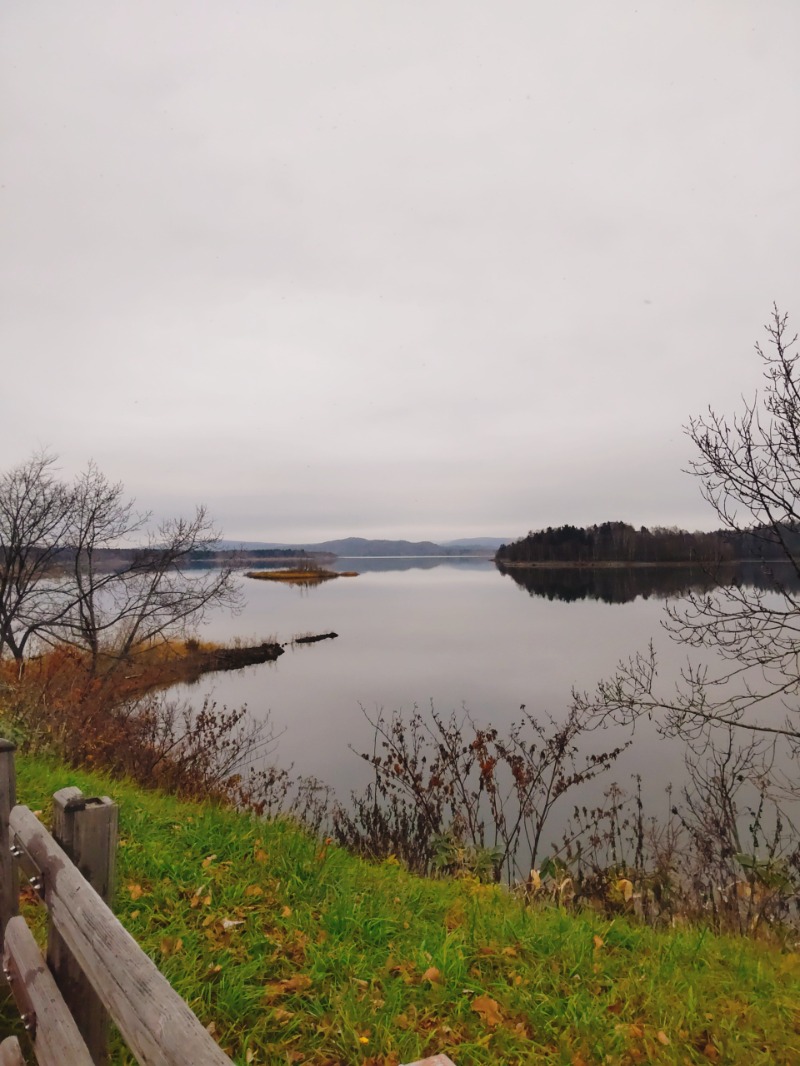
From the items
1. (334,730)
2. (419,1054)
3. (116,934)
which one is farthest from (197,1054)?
(334,730)

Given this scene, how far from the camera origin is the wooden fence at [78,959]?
1948 mm

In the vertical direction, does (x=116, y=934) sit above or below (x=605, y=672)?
above

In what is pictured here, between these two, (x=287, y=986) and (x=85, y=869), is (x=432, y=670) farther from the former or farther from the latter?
(x=85, y=869)

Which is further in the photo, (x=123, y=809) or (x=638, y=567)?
(x=638, y=567)

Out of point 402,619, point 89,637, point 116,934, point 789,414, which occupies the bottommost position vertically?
point 402,619

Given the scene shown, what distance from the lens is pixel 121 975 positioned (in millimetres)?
2109

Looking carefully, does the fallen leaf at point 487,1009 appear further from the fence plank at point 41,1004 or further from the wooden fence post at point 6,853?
the wooden fence post at point 6,853

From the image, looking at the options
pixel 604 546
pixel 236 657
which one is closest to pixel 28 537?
pixel 236 657

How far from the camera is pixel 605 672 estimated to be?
81.4 feet

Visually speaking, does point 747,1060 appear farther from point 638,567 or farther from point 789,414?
point 638,567

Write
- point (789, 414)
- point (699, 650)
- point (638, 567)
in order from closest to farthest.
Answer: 1. point (789, 414)
2. point (699, 650)
3. point (638, 567)

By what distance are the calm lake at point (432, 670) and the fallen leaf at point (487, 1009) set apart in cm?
971

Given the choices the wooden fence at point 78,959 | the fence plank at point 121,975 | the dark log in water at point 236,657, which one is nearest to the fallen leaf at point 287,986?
the wooden fence at point 78,959

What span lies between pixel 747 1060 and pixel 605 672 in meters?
22.9
